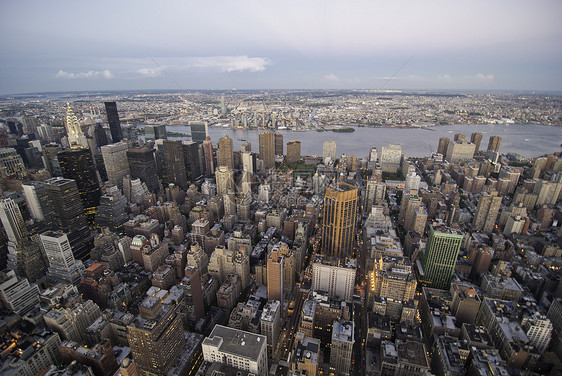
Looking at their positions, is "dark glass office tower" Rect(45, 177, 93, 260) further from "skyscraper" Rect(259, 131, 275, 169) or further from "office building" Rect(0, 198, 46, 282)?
"skyscraper" Rect(259, 131, 275, 169)

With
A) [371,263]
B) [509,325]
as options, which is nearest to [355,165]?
[371,263]

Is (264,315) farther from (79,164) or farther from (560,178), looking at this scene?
(560,178)

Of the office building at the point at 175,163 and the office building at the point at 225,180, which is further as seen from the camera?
the office building at the point at 175,163

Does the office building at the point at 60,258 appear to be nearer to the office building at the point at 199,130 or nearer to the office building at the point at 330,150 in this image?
the office building at the point at 199,130

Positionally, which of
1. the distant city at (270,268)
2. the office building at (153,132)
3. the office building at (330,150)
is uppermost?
the office building at (153,132)

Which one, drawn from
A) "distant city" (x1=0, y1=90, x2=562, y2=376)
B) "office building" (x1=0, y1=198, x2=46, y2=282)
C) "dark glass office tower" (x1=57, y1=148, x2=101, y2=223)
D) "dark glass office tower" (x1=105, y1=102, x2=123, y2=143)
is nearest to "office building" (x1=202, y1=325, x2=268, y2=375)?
"distant city" (x1=0, y1=90, x2=562, y2=376)

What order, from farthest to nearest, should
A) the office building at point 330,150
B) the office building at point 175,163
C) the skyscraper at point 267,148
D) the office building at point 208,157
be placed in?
the office building at point 330,150 → the skyscraper at point 267,148 → the office building at point 208,157 → the office building at point 175,163

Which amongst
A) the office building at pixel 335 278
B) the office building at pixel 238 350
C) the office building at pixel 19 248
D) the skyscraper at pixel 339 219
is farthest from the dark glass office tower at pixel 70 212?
the skyscraper at pixel 339 219
